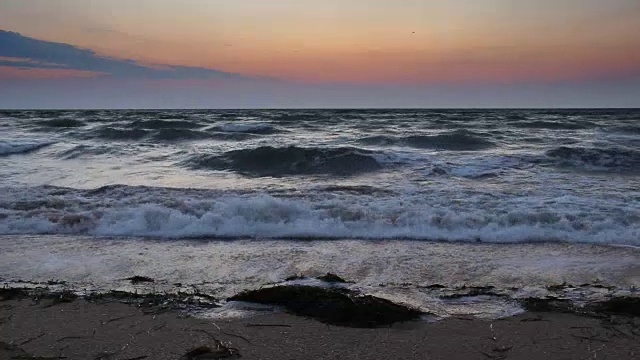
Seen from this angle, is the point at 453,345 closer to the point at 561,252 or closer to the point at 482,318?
the point at 482,318

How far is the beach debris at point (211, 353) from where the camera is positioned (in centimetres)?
274

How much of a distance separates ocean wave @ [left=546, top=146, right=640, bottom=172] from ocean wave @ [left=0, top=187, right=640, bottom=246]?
5.43 metres

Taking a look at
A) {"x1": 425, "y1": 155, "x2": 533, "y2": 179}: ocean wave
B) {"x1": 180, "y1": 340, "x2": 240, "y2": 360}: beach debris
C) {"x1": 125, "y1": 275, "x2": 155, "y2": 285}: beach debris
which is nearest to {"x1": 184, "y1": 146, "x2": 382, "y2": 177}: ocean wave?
{"x1": 425, "y1": 155, "x2": 533, "y2": 179}: ocean wave

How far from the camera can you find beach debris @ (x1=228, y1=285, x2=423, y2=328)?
3.26 m

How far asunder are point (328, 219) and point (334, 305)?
2968 mm

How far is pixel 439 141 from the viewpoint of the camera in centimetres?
1752

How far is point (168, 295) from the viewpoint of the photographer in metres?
3.77

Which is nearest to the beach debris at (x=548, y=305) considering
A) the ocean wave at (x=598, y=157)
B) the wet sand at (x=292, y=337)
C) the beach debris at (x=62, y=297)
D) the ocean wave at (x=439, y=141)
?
the wet sand at (x=292, y=337)

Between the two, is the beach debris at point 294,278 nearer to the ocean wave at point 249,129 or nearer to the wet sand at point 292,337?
the wet sand at point 292,337

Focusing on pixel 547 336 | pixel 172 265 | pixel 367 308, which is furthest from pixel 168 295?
pixel 547 336

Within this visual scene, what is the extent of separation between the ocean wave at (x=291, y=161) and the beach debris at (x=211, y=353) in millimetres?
8375

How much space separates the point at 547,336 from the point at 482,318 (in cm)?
42

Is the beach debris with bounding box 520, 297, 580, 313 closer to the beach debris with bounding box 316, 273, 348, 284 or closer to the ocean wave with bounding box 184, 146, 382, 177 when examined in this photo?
the beach debris with bounding box 316, 273, 348, 284

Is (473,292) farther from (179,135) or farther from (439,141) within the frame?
(179,135)
